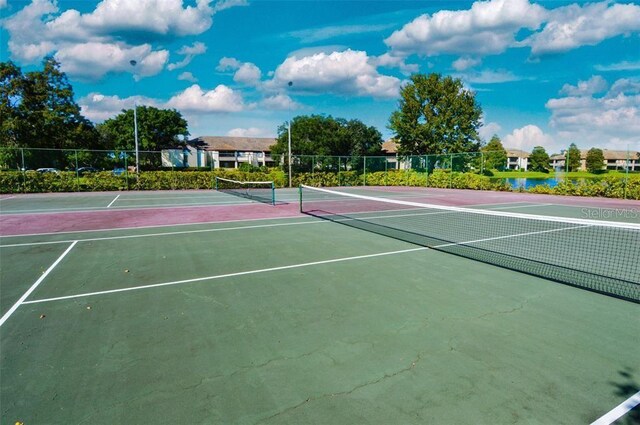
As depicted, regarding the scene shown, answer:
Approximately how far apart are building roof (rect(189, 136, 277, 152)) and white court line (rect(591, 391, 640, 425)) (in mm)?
84734

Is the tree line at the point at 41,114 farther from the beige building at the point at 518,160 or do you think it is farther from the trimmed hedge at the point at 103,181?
the beige building at the point at 518,160

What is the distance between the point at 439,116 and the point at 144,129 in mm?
52068

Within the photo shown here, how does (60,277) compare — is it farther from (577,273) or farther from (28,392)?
(577,273)

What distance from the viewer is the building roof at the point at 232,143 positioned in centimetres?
8582

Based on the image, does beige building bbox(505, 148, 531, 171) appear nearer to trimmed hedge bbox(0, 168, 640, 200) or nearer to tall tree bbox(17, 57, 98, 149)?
trimmed hedge bbox(0, 168, 640, 200)

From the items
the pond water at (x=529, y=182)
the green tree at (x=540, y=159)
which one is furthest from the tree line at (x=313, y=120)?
the green tree at (x=540, y=159)

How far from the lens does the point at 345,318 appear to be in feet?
15.7

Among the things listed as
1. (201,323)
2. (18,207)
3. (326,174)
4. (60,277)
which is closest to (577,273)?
(201,323)


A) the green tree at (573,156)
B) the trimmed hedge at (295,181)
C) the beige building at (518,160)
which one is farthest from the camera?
the beige building at (518,160)

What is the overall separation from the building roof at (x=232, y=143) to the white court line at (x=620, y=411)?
84.7m

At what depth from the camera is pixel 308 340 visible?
4.18 metres

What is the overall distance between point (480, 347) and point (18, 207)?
20.7 m

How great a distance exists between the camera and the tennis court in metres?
3.04

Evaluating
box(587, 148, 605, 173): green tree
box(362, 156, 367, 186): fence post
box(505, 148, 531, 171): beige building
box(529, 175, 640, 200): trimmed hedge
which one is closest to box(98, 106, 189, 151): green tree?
box(362, 156, 367, 186): fence post
